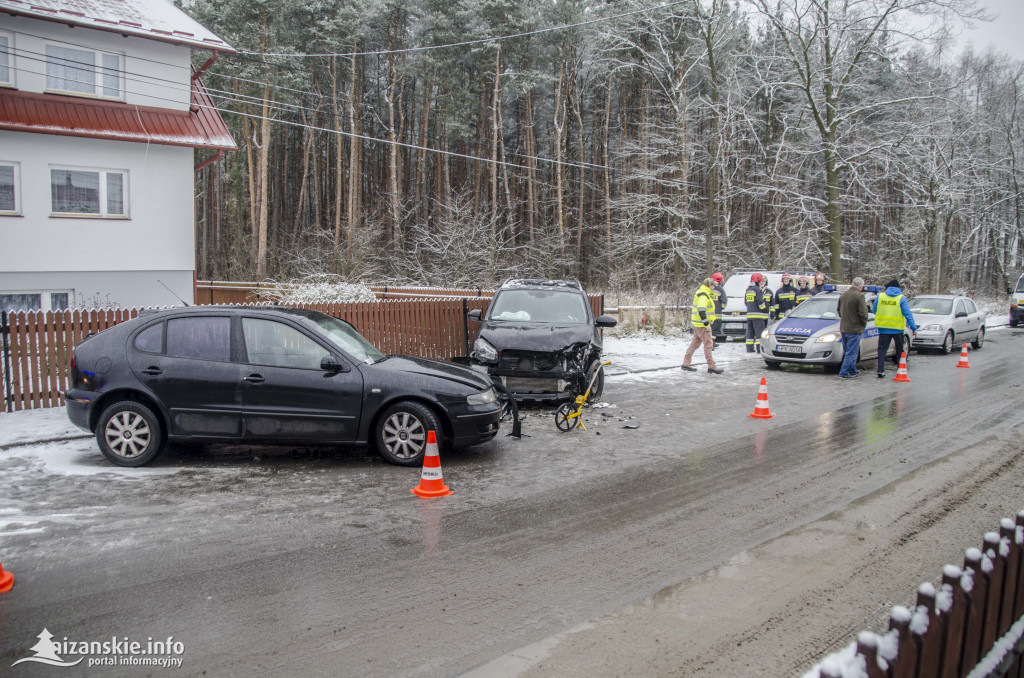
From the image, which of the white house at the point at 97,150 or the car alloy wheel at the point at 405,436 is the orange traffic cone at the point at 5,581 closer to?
the car alloy wheel at the point at 405,436

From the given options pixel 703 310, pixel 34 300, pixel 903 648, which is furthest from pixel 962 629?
pixel 34 300

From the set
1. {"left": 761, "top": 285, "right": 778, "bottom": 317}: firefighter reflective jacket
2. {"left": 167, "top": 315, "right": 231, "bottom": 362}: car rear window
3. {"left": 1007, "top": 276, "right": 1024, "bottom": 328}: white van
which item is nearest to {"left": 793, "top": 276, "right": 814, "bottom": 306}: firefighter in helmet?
{"left": 761, "top": 285, "right": 778, "bottom": 317}: firefighter reflective jacket

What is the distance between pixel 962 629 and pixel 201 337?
7.19 metres

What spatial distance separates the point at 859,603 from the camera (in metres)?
4.31

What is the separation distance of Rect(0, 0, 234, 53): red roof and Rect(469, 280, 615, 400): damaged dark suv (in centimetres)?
1364

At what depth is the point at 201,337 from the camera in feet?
25.3

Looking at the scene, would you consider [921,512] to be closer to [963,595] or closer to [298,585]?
[963,595]

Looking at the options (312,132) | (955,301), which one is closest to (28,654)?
(955,301)

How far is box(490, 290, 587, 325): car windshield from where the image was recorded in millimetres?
11750

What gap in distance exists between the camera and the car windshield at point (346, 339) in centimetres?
785

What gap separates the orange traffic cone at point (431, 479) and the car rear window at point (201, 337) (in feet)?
8.45

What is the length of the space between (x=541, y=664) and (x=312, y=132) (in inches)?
1782

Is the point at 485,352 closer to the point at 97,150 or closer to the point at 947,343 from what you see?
the point at 97,150

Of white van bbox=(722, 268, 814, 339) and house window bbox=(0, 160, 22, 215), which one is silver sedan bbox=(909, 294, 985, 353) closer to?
white van bbox=(722, 268, 814, 339)
